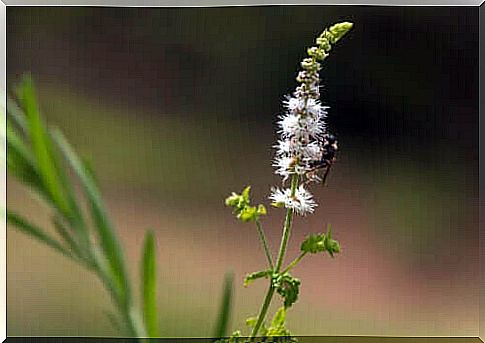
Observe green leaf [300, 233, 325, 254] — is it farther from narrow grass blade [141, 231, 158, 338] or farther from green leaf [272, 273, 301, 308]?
narrow grass blade [141, 231, 158, 338]

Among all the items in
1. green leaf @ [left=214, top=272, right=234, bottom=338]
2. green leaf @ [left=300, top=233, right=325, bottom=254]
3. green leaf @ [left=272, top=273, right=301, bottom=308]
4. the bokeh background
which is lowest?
green leaf @ [left=214, top=272, right=234, bottom=338]

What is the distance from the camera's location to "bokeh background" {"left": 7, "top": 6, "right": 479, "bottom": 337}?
11.7 ft

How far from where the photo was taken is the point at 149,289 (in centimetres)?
16

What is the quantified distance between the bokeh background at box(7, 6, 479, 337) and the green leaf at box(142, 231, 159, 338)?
343 cm

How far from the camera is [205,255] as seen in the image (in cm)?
363

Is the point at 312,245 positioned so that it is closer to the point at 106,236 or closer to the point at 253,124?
the point at 253,124

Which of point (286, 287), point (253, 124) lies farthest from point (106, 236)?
point (253, 124)

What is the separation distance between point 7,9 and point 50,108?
45 cm

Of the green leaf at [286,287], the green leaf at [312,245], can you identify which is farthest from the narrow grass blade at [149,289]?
the green leaf at [286,287]

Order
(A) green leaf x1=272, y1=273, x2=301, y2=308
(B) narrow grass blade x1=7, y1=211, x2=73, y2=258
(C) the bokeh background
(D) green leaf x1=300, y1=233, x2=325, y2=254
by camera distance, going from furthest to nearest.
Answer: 1. (C) the bokeh background
2. (A) green leaf x1=272, y1=273, x2=301, y2=308
3. (D) green leaf x1=300, y1=233, x2=325, y2=254
4. (B) narrow grass blade x1=7, y1=211, x2=73, y2=258

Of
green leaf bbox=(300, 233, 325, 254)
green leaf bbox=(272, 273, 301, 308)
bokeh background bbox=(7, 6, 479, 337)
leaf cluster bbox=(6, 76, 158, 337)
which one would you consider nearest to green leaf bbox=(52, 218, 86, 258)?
leaf cluster bbox=(6, 76, 158, 337)

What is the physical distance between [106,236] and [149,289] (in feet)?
0.05

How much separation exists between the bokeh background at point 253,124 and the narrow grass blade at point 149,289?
135 inches

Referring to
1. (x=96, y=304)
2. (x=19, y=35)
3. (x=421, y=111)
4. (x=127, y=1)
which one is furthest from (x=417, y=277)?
(x=19, y=35)
